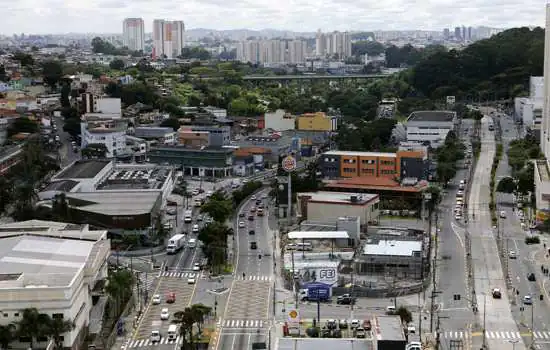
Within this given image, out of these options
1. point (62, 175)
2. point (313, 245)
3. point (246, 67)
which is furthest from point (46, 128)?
point (246, 67)

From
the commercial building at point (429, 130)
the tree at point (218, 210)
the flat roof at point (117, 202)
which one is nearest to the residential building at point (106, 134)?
the flat roof at point (117, 202)

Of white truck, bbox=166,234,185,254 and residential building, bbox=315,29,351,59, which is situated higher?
residential building, bbox=315,29,351,59

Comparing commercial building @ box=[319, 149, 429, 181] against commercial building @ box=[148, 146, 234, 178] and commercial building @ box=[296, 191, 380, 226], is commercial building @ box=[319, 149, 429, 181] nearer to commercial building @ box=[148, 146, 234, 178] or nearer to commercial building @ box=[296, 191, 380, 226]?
commercial building @ box=[296, 191, 380, 226]

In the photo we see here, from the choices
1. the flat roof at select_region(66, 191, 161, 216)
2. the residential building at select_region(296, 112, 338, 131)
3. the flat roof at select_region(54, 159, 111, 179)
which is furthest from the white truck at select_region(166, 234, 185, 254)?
the residential building at select_region(296, 112, 338, 131)

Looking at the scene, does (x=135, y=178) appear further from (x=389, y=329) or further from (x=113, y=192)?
(x=389, y=329)

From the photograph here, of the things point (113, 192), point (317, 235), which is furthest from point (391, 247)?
point (113, 192)

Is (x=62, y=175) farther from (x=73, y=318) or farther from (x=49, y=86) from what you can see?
(x=49, y=86)
